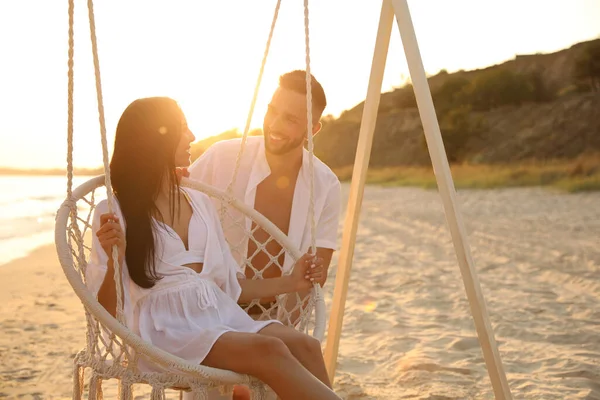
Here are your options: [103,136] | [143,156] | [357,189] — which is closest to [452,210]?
[357,189]

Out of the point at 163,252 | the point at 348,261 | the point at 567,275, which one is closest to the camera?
the point at 163,252

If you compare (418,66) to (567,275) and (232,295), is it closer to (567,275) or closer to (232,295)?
(232,295)

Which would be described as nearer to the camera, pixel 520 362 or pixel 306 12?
pixel 306 12

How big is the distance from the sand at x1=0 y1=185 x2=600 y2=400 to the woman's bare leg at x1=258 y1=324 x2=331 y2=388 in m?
0.95

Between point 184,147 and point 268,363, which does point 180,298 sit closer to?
point 268,363

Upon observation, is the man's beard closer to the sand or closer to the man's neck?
the man's neck

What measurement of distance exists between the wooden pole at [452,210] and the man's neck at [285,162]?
2.33ft

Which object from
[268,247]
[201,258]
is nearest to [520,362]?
[268,247]

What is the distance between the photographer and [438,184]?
7.36 feet

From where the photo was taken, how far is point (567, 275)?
17.2 feet

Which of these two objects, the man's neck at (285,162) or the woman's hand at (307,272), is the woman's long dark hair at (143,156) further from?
the man's neck at (285,162)

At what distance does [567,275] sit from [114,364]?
13.9 feet

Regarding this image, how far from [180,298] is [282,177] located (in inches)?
41.0

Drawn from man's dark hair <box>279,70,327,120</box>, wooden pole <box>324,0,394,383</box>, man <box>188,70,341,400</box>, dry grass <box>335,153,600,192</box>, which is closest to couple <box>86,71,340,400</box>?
wooden pole <box>324,0,394,383</box>
